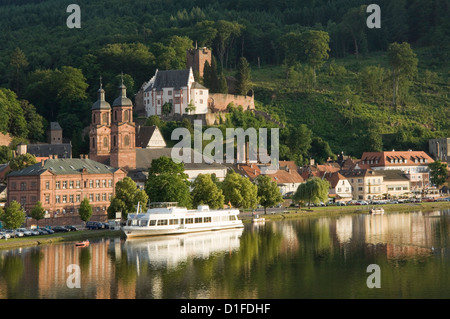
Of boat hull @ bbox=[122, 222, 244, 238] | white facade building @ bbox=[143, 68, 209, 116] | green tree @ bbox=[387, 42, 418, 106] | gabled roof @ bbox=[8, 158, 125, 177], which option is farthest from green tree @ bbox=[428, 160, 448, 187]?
boat hull @ bbox=[122, 222, 244, 238]

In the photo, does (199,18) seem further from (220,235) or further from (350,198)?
(220,235)

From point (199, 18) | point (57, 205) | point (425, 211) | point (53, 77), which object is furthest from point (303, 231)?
point (199, 18)

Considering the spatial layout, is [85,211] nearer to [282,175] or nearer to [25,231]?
[25,231]

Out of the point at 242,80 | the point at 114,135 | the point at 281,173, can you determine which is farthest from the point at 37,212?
the point at 242,80

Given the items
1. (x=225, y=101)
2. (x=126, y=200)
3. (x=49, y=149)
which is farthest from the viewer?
(x=225, y=101)

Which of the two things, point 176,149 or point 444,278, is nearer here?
point 444,278

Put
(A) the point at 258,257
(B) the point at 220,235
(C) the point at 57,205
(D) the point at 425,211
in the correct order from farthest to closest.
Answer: (D) the point at 425,211 → (C) the point at 57,205 → (B) the point at 220,235 → (A) the point at 258,257
